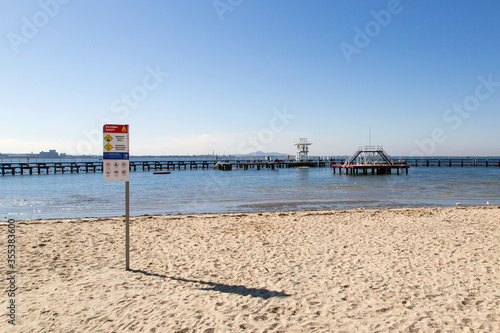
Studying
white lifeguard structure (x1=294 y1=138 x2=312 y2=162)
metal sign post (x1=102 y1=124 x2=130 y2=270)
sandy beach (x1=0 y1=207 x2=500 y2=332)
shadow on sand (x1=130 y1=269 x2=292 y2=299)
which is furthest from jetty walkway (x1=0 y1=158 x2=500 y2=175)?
metal sign post (x1=102 y1=124 x2=130 y2=270)

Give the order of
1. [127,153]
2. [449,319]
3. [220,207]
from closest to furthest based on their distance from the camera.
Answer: [449,319] < [127,153] < [220,207]

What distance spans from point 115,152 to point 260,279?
10.4 feet

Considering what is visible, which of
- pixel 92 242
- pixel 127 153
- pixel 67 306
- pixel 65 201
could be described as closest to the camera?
pixel 67 306

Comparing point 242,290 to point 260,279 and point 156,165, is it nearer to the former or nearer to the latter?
point 260,279

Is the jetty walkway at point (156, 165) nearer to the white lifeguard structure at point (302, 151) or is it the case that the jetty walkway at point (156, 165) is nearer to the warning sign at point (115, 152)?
the white lifeguard structure at point (302, 151)

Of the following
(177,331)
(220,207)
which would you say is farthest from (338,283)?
(220,207)

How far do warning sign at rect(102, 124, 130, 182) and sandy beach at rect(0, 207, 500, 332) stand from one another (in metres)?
1.74

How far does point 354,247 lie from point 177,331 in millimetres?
4660

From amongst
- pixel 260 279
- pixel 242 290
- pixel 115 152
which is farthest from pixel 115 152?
pixel 260 279

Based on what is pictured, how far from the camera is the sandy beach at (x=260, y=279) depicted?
364 cm

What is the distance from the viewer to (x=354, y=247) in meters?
6.86

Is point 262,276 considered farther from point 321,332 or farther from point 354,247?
point 354,247

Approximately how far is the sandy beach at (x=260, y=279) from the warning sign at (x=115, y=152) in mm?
1740

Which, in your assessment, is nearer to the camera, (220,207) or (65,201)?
(220,207)
